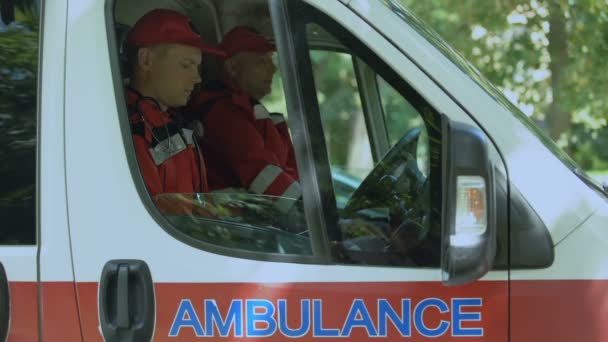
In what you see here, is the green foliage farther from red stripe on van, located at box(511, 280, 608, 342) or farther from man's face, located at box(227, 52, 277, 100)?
red stripe on van, located at box(511, 280, 608, 342)

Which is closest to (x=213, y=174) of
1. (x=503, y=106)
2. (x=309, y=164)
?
(x=309, y=164)

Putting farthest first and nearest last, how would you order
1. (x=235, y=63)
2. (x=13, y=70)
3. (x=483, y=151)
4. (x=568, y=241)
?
(x=235, y=63)
(x=13, y=70)
(x=568, y=241)
(x=483, y=151)

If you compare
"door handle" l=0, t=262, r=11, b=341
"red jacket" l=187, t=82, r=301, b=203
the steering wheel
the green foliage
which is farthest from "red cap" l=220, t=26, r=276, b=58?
the green foliage

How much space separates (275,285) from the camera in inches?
88.7

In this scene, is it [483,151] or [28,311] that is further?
[28,311]

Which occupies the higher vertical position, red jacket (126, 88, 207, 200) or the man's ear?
the man's ear

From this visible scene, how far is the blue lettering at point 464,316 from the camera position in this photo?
87.7 inches

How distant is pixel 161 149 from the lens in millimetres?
2758

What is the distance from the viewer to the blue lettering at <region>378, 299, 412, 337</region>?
224 centimetres

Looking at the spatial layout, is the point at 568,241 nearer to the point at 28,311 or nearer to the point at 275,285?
the point at 275,285

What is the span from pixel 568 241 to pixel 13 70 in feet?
4.71

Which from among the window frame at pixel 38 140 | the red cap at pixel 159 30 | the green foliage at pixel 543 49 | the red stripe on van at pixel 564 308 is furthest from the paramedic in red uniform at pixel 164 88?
the green foliage at pixel 543 49

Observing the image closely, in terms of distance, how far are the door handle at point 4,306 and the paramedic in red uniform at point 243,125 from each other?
2.82 feet

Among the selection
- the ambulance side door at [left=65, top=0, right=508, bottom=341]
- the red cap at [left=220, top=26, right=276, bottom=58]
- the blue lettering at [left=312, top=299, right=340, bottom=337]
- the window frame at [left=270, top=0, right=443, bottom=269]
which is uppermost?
the red cap at [left=220, top=26, right=276, bottom=58]
